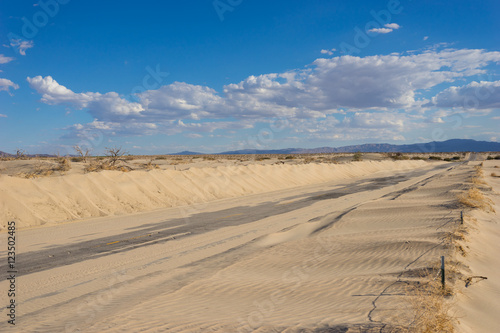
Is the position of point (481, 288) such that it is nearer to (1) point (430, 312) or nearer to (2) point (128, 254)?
(1) point (430, 312)

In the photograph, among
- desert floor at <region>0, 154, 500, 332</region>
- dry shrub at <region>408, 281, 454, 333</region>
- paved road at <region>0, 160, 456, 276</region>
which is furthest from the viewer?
paved road at <region>0, 160, 456, 276</region>

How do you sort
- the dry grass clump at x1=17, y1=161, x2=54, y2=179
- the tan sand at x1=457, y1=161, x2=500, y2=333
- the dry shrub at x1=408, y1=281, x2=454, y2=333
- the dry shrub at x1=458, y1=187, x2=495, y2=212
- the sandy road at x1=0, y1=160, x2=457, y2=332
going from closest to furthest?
the dry shrub at x1=408, y1=281, x2=454, y2=333
the tan sand at x1=457, y1=161, x2=500, y2=333
the sandy road at x1=0, y1=160, x2=457, y2=332
the dry shrub at x1=458, y1=187, x2=495, y2=212
the dry grass clump at x1=17, y1=161, x2=54, y2=179

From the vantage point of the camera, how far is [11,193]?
49.3 feet

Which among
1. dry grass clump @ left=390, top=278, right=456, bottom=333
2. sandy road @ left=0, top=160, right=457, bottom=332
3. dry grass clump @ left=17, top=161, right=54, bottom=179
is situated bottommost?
sandy road @ left=0, top=160, right=457, bottom=332

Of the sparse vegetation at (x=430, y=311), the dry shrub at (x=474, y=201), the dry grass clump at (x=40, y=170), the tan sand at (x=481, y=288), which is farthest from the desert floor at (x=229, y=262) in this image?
the dry grass clump at (x=40, y=170)

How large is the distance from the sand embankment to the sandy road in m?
1.77

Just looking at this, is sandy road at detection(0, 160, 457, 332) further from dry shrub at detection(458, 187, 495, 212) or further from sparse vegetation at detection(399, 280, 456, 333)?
dry shrub at detection(458, 187, 495, 212)

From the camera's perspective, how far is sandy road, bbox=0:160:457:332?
259 inches

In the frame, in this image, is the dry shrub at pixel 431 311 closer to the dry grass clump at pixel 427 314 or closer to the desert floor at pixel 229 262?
the dry grass clump at pixel 427 314

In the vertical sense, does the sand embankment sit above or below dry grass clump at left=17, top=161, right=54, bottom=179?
below

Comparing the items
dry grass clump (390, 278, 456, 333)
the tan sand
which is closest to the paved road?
dry grass clump (390, 278, 456, 333)

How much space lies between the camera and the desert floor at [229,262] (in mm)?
5668

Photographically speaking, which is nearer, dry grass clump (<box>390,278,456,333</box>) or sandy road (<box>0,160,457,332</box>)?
dry grass clump (<box>390,278,456,333</box>)

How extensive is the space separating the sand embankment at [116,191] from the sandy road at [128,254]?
1.77m
